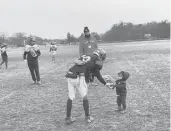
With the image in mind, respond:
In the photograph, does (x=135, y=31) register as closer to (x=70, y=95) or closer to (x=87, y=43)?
(x=87, y=43)

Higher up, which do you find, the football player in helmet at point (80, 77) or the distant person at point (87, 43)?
the distant person at point (87, 43)

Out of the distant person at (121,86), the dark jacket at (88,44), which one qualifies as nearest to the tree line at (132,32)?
the dark jacket at (88,44)

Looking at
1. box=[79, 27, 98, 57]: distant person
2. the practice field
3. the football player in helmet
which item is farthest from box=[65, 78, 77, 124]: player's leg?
box=[79, 27, 98, 57]: distant person

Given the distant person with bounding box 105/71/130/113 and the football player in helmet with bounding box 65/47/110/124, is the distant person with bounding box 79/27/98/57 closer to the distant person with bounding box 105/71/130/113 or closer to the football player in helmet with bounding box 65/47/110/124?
the distant person with bounding box 105/71/130/113

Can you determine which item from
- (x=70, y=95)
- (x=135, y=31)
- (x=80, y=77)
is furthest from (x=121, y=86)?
(x=135, y=31)

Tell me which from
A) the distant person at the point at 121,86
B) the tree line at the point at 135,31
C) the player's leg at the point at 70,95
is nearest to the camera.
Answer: the player's leg at the point at 70,95

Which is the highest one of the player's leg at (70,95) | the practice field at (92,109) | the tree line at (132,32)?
the tree line at (132,32)

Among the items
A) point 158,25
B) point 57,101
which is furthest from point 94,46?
point 158,25

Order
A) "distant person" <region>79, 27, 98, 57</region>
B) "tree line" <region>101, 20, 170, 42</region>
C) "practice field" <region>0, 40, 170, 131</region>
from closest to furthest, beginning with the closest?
"practice field" <region>0, 40, 170, 131</region>
"distant person" <region>79, 27, 98, 57</region>
"tree line" <region>101, 20, 170, 42</region>

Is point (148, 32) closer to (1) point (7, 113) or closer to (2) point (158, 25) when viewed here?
(2) point (158, 25)

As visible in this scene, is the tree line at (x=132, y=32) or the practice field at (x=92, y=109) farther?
the tree line at (x=132, y=32)

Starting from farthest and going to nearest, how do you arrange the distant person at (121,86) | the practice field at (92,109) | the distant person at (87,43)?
the distant person at (87,43) → the distant person at (121,86) → the practice field at (92,109)

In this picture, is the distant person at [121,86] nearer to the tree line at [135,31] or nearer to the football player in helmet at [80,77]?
Result: the football player in helmet at [80,77]

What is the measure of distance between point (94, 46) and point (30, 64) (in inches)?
125
